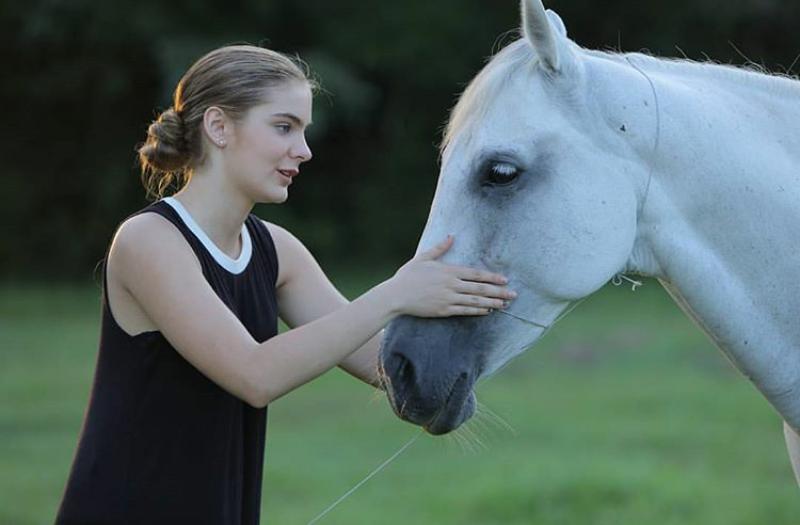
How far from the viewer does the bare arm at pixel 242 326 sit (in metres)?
2.50

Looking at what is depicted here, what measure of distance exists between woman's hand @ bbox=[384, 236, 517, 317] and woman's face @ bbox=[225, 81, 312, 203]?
1.37 ft

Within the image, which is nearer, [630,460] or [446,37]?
[630,460]

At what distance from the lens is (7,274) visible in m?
16.6

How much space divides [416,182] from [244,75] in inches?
610

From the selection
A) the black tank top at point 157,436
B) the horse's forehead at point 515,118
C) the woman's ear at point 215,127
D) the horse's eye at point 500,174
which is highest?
the horse's forehead at point 515,118

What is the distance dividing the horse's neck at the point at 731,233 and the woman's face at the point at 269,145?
2.66ft

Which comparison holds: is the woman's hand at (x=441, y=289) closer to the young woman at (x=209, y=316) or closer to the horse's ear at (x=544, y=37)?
the young woman at (x=209, y=316)

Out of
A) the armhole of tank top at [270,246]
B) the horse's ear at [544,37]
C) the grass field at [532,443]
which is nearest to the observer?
the horse's ear at [544,37]

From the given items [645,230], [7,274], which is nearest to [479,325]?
[645,230]

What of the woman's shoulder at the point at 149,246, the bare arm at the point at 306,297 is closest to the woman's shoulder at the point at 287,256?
the bare arm at the point at 306,297

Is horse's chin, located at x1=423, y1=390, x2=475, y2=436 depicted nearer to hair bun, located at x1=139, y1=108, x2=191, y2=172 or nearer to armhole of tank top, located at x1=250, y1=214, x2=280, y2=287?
armhole of tank top, located at x1=250, y1=214, x2=280, y2=287

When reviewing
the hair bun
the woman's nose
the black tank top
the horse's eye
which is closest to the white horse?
the horse's eye

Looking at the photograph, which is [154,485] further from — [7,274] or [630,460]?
[7,274]

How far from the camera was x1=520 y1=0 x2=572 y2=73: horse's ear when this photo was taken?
2461 millimetres
